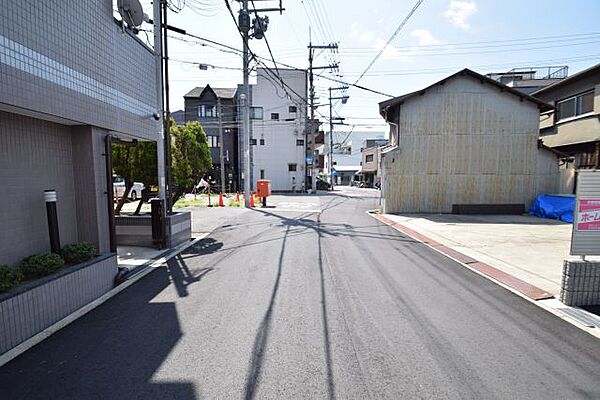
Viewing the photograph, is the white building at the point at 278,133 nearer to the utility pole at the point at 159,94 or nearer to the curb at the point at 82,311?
the utility pole at the point at 159,94

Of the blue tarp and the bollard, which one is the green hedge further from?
the blue tarp

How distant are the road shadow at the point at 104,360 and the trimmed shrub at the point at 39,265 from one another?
0.74 m

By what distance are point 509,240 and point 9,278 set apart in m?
10.7

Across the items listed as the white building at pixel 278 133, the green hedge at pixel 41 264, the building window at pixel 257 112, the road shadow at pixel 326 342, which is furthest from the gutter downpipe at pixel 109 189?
the building window at pixel 257 112

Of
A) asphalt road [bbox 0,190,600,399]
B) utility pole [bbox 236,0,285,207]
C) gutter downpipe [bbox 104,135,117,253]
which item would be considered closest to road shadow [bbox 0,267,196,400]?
asphalt road [bbox 0,190,600,399]

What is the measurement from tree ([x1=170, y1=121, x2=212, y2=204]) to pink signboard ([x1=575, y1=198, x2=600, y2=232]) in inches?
374

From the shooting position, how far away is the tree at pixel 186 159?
9930 mm

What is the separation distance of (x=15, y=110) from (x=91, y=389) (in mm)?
3513

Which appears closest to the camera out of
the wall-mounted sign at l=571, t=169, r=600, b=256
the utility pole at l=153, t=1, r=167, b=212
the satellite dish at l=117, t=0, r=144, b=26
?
the wall-mounted sign at l=571, t=169, r=600, b=256

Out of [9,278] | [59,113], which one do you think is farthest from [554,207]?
[9,278]

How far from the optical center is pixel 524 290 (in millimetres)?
4926

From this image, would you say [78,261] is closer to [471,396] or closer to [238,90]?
[471,396]

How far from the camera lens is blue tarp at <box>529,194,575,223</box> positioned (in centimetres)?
1252

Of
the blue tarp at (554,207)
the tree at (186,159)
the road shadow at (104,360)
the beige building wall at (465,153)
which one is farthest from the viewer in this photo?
the beige building wall at (465,153)
